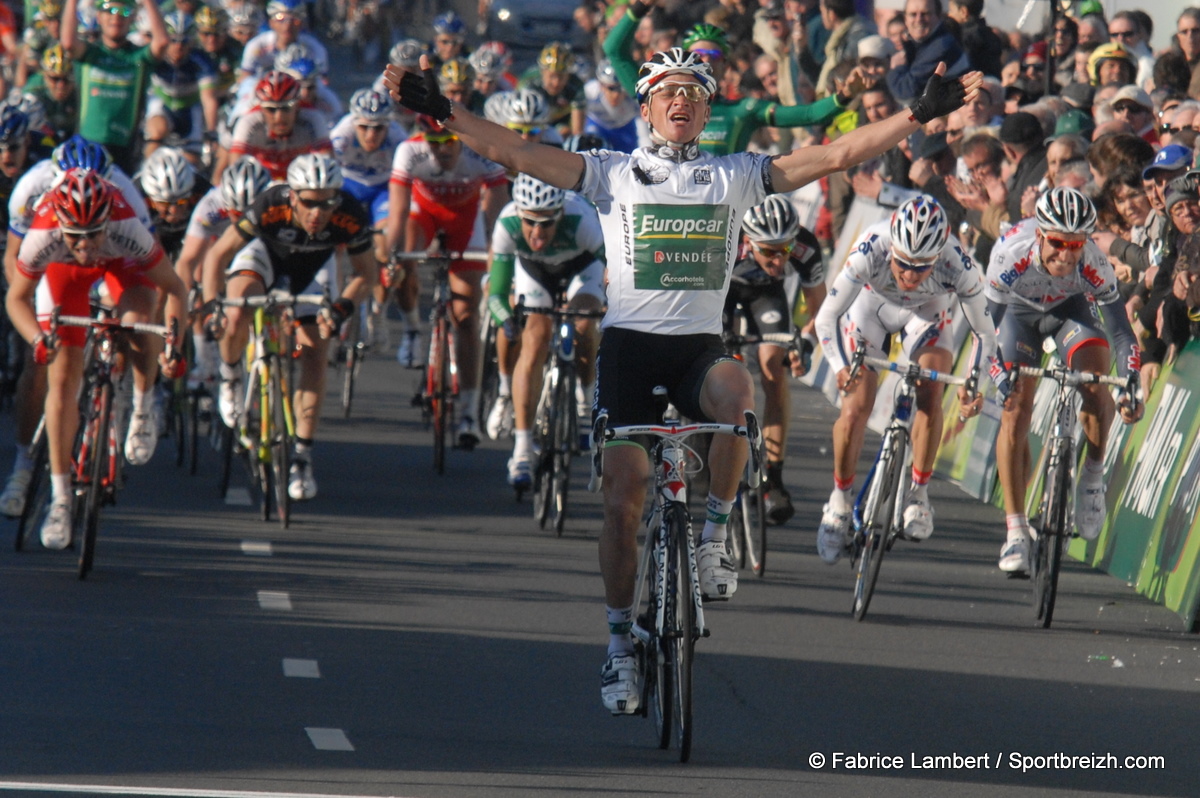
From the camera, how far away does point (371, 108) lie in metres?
15.5

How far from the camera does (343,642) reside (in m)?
8.78

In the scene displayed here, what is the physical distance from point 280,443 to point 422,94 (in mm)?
4824

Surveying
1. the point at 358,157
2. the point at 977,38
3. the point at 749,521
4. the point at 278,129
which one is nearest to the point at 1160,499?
the point at 749,521

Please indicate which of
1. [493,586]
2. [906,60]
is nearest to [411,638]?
[493,586]

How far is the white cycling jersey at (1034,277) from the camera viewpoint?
10.3 meters

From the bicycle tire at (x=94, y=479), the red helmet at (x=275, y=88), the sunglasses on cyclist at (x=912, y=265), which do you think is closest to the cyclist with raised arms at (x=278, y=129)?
the red helmet at (x=275, y=88)

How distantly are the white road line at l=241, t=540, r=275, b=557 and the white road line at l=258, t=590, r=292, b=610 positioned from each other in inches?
37.8

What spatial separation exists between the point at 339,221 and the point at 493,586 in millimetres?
2970

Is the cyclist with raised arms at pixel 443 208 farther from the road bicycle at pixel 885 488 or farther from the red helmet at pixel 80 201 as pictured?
the road bicycle at pixel 885 488

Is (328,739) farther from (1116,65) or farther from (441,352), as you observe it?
(1116,65)

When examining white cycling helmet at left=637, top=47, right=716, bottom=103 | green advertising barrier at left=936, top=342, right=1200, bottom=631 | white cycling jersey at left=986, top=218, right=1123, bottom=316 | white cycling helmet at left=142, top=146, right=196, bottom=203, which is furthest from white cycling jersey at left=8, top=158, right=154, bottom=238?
green advertising barrier at left=936, top=342, right=1200, bottom=631

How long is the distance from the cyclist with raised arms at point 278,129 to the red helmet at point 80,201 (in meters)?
5.05

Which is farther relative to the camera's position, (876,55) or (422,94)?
(876,55)

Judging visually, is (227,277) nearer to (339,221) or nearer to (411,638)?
(339,221)
